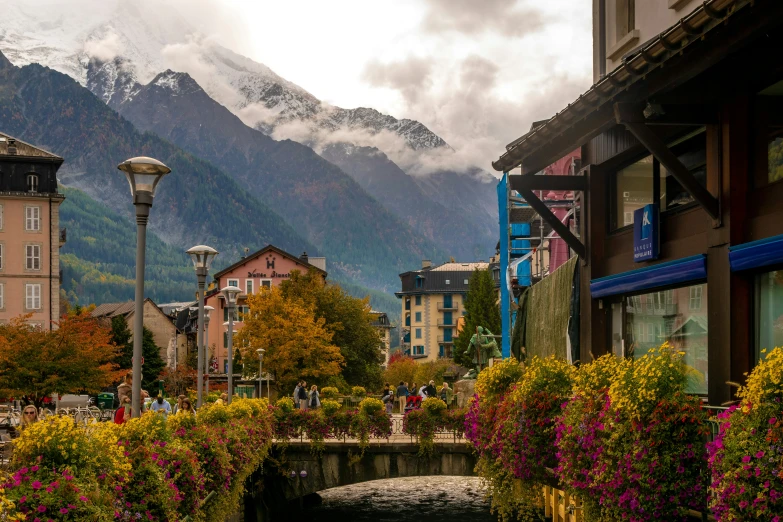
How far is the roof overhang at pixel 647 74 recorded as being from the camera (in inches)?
406

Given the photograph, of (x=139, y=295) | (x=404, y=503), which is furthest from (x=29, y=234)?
(x=139, y=295)

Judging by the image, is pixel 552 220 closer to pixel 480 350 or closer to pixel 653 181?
pixel 653 181

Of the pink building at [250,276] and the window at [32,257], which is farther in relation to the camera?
the pink building at [250,276]

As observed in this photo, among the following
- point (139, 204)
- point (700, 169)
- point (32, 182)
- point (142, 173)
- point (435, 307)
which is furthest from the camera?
point (435, 307)

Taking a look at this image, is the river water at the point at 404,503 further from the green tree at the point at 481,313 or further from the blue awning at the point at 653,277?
the green tree at the point at 481,313

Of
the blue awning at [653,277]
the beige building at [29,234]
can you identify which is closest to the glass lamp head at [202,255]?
the blue awning at [653,277]

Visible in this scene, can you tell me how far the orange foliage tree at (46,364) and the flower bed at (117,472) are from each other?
110 feet

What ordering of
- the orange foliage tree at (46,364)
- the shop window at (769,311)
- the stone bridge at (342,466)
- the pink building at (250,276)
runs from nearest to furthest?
1. the shop window at (769,311)
2. the stone bridge at (342,466)
3. the orange foliage tree at (46,364)
4. the pink building at (250,276)

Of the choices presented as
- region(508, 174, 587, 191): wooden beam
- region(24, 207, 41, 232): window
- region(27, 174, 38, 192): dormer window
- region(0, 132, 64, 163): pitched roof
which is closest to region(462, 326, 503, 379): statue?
region(508, 174, 587, 191): wooden beam

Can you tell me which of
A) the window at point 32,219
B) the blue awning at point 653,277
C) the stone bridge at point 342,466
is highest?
the window at point 32,219

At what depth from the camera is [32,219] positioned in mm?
77562

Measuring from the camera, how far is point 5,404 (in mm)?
58969

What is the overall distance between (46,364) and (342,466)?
→ 25.4 m

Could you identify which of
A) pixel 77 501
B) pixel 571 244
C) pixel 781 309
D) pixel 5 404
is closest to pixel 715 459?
pixel 781 309
